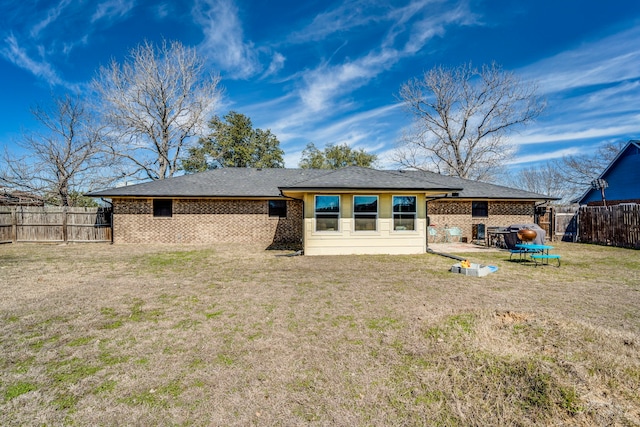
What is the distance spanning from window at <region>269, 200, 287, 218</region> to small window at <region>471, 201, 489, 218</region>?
10.5m

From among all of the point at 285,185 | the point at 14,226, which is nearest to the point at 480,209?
the point at 285,185

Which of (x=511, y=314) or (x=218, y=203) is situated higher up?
(x=218, y=203)

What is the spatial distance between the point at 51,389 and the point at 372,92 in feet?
78.1

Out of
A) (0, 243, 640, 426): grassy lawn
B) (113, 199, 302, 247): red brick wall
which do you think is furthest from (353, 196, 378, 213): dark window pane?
(113, 199, 302, 247): red brick wall

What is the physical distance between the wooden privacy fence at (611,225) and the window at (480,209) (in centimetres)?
451

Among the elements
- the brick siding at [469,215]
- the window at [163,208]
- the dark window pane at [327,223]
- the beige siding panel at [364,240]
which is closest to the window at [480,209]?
the brick siding at [469,215]

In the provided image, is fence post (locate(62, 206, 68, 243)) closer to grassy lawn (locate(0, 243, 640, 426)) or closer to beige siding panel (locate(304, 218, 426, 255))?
grassy lawn (locate(0, 243, 640, 426))

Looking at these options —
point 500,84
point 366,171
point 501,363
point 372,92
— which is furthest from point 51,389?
point 500,84

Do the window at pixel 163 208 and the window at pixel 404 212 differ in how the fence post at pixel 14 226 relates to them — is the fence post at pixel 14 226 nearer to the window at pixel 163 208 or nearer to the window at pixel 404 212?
the window at pixel 163 208

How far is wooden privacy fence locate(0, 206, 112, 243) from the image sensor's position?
1430cm

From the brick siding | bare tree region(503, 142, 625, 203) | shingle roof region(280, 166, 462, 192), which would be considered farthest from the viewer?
bare tree region(503, 142, 625, 203)

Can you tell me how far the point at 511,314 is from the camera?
14.2 ft

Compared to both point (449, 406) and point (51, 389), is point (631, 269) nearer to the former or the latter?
point (449, 406)

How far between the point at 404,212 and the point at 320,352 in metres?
8.59
